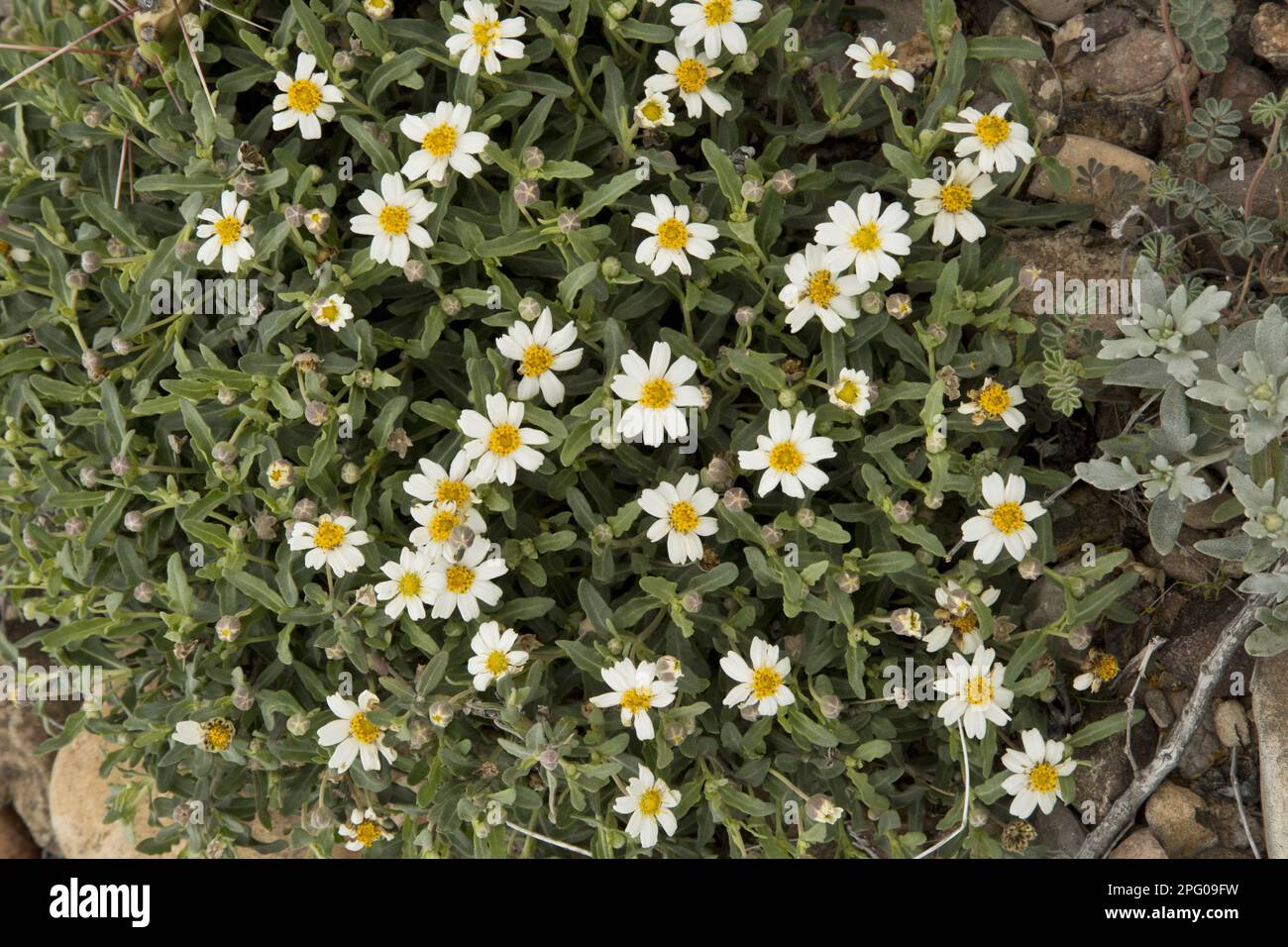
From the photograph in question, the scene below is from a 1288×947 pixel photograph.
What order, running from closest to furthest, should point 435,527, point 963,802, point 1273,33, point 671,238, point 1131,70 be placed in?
point 435,527 < point 671,238 < point 963,802 < point 1273,33 < point 1131,70

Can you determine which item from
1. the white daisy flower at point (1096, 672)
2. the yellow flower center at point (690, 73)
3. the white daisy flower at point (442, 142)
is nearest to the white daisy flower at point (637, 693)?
the white daisy flower at point (1096, 672)

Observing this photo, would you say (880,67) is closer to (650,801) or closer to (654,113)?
(654,113)

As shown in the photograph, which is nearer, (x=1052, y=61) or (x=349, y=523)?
(x=349, y=523)

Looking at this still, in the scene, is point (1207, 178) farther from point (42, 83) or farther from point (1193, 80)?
point (42, 83)

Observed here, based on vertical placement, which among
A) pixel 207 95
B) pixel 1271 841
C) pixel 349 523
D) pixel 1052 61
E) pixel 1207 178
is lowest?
pixel 1271 841

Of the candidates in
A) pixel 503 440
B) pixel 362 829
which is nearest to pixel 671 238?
pixel 503 440

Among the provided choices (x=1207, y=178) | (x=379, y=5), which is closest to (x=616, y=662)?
(x=379, y=5)
